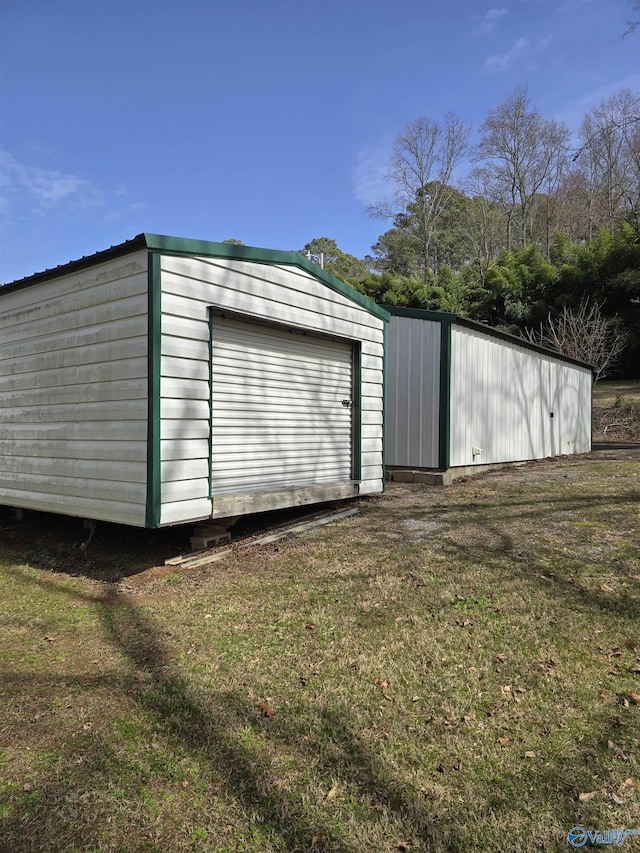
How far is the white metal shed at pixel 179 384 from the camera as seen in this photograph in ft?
14.0

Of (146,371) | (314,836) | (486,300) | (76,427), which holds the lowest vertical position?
(314,836)

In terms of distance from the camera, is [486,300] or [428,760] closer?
[428,760]

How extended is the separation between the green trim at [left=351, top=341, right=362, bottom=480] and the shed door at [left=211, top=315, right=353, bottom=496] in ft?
0.18

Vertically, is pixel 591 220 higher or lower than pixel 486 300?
higher

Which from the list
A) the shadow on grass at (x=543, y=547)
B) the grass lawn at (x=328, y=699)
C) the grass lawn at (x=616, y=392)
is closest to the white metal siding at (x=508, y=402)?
the shadow on grass at (x=543, y=547)

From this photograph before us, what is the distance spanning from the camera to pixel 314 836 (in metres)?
1.77

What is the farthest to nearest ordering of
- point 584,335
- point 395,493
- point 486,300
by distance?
point 486,300, point 584,335, point 395,493

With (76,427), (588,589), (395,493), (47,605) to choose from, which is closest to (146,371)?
(76,427)

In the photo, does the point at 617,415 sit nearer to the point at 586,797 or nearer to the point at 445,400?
the point at 445,400

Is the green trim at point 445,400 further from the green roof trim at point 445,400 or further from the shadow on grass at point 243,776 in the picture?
the shadow on grass at point 243,776

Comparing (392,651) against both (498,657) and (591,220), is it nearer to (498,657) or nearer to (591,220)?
(498,657)

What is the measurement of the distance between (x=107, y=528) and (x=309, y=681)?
3850mm

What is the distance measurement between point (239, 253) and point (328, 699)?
12.2 feet

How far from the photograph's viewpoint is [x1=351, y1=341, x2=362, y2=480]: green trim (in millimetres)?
6613
